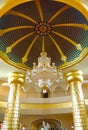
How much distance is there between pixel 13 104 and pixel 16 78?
5.65ft

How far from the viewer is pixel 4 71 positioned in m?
11.4

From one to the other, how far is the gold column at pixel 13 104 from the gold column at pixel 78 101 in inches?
110

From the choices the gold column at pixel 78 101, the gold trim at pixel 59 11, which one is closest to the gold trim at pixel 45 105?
the gold column at pixel 78 101

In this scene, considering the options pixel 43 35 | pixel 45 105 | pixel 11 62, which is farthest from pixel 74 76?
pixel 11 62

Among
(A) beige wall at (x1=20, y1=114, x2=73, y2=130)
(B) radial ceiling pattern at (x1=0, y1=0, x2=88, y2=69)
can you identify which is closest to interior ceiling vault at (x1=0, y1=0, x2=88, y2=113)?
(B) radial ceiling pattern at (x1=0, y1=0, x2=88, y2=69)

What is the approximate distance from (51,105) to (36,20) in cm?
502

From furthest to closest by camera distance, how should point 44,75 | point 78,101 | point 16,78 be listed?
1. point 16,78
2. point 78,101
3. point 44,75

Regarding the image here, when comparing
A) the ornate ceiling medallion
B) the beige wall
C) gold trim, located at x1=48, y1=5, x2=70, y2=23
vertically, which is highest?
gold trim, located at x1=48, y1=5, x2=70, y2=23

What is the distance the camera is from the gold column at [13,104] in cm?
897

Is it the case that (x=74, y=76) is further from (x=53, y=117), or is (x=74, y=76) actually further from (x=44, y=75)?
Result: (x=44, y=75)

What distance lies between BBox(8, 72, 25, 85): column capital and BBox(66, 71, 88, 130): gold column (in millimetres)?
2682

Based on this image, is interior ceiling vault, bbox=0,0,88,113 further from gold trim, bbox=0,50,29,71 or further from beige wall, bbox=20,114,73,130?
beige wall, bbox=20,114,73,130

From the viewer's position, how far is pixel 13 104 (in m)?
9.85

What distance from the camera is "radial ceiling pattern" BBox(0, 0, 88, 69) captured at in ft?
32.7
